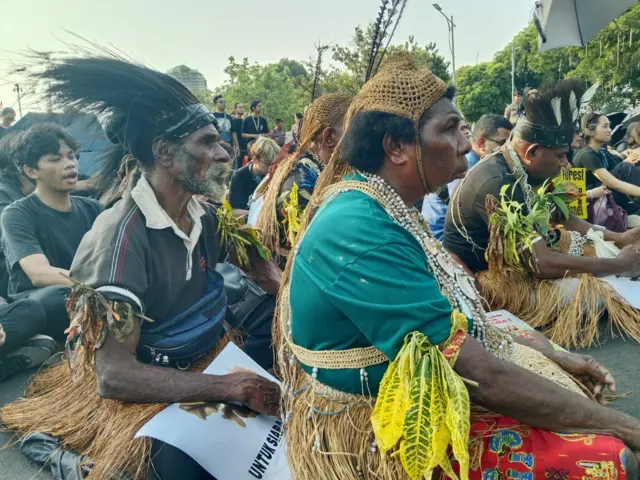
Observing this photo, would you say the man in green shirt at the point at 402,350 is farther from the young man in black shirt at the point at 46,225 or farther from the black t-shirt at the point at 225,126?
the young man in black shirt at the point at 46,225

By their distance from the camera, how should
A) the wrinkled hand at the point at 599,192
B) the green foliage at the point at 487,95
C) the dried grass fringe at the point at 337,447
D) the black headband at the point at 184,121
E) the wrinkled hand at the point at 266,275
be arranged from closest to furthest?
the dried grass fringe at the point at 337,447 → the black headband at the point at 184,121 → the wrinkled hand at the point at 266,275 → the wrinkled hand at the point at 599,192 → the green foliage at the point at 487,95

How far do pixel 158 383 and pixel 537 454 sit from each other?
1328mm

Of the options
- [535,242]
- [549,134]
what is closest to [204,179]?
[535,242]

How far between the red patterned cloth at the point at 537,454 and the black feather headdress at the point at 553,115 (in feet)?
8.36

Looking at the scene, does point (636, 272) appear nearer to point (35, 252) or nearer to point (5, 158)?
point (35, 252)

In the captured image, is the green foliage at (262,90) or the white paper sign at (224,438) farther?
the green foliage at (262,90)

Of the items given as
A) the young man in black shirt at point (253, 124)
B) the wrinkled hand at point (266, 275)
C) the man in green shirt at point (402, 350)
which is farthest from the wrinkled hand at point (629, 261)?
the young man in black shirt at point (253, 124)

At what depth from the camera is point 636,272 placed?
3.92 meters

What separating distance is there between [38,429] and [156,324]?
2.78 feet

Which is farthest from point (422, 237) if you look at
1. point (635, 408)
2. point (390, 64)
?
point (635, 408)

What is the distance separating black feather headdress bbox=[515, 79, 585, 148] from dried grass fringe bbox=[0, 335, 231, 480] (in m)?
2.57

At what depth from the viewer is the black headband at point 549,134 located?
3623 millimetres

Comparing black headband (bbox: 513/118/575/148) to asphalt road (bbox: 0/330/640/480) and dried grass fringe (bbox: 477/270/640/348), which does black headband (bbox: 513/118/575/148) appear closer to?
dried grass fringe (bbox: 477/270/640/348)

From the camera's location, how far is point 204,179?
2346 millimetres
